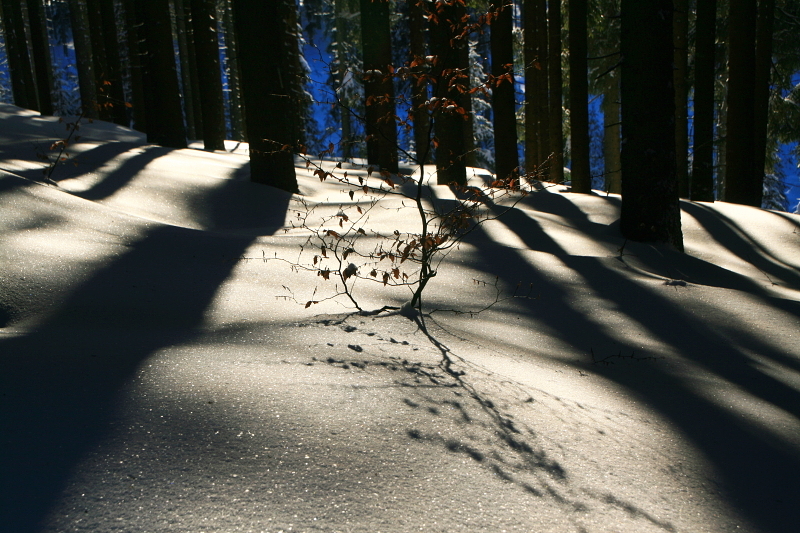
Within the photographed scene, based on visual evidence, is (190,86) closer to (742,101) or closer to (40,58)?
(40,58)

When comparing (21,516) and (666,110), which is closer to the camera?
(21,516)

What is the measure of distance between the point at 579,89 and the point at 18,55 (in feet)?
65.0

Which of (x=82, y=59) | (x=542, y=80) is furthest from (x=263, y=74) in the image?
(x=82, y=59)

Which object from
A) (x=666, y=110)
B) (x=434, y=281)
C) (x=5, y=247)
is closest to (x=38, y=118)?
(x=5, y=247)

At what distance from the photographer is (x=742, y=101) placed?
33.3ft

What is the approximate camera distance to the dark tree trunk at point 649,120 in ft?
19.0

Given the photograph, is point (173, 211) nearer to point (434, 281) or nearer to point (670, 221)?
point (434, 281)

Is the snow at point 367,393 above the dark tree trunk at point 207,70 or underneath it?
underneath

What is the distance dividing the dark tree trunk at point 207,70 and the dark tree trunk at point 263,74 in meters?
6.05

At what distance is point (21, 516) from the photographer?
141 cm

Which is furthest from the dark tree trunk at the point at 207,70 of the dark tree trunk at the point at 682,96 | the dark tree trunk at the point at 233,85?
the dark tree trunk at the point at 682,96

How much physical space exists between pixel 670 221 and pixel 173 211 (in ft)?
18.9

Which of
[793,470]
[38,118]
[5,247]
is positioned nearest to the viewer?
[793,470]

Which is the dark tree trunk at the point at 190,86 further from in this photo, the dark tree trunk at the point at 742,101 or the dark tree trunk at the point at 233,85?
the dark tree trunk at the point at 742,101
